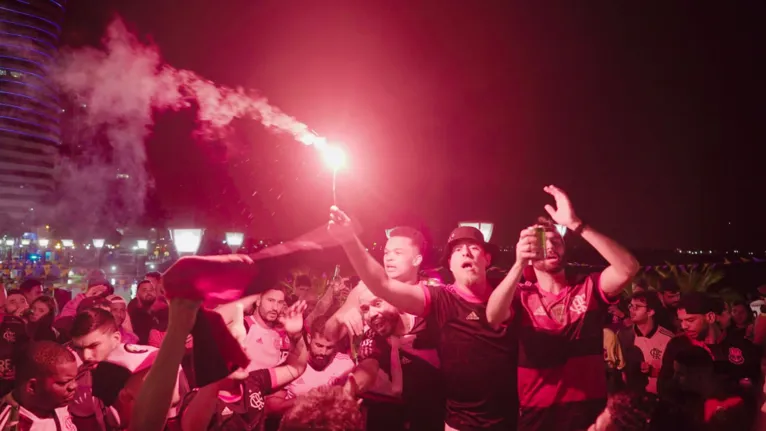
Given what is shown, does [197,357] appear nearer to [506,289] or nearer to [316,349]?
[316,349]

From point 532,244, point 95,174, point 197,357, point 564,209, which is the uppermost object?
point 95,174

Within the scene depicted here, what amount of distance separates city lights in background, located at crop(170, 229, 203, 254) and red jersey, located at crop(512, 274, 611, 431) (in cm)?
855

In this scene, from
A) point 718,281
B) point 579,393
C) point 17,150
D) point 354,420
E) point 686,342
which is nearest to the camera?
point 354,420

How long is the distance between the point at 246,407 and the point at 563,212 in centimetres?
326

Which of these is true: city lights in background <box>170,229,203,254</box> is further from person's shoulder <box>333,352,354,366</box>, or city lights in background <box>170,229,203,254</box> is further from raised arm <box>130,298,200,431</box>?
raised arm <box>130,298,200,431</box>

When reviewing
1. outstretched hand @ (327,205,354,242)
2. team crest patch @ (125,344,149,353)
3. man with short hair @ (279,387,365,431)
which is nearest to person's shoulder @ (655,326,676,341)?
outstretched hand @ (327,205,354,242)

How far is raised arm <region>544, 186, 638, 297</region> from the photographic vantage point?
4.12 metres

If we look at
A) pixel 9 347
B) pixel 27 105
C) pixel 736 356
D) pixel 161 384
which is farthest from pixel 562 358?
pixel 27 105

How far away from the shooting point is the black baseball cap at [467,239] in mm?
4617

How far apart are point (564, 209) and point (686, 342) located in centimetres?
246

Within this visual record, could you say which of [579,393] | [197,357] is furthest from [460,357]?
[197,357]

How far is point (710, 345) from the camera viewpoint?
5656mm

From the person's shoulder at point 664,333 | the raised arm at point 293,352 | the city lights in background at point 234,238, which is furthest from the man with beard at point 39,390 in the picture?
the city lights in background at point 234,238

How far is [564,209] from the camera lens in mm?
4309
